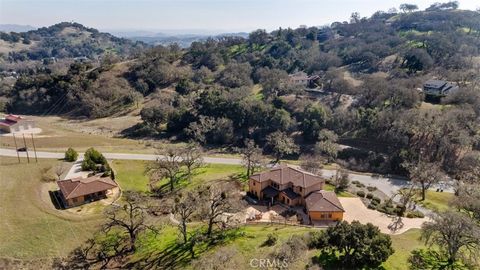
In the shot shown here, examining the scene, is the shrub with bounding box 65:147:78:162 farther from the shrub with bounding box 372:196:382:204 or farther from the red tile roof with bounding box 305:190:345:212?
the shrub with bounding box 372:196:382:204

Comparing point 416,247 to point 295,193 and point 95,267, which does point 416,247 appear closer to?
point 295,193

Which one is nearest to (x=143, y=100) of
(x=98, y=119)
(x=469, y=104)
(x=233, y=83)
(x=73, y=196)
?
(x=98, y=119)

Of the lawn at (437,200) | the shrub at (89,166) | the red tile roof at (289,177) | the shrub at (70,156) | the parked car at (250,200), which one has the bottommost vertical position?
the lawn at (437,200)

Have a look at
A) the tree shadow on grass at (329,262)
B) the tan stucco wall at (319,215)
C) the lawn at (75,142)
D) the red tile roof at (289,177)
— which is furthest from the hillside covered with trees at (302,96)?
the tree shadow on grass at (329,262)

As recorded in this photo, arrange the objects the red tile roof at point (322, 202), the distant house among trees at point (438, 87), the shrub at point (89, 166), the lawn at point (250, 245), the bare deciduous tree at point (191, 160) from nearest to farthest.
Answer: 1. the lawn at point (250, 245)
2. the red tile roof at point (322, 202)
3. the shrub at point (89, 166)
4. the bare deciduous tree at point (191, 160)
5. the distant house among trees at point (438, 87)

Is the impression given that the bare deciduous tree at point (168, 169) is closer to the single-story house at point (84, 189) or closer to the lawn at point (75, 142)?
the single-story house at point (84, 189)

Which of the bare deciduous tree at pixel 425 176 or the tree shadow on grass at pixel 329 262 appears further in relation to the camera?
the bare deciduous tree at pixel 425 176

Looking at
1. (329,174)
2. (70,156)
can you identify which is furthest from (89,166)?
(329,174)

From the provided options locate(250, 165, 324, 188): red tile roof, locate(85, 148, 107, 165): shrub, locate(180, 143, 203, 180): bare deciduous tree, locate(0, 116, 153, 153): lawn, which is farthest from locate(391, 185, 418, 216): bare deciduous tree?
locate(85, 148, 107, 165): shrub
